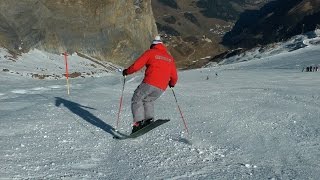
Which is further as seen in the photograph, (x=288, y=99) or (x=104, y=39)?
(x=104, y=39)

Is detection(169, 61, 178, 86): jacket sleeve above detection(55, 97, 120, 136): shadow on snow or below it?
above

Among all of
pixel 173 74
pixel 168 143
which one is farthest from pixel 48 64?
pixel 168 143

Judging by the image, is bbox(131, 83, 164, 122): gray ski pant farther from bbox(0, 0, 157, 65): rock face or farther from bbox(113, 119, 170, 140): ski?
bbox(0, 0, 157, 65): rock face

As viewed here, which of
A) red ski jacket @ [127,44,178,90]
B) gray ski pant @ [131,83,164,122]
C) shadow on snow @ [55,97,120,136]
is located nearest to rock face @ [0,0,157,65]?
shadow on snow @ [55,97,120,136]

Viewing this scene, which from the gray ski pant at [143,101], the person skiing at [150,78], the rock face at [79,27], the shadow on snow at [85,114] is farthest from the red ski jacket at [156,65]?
the rock face at [79,27]

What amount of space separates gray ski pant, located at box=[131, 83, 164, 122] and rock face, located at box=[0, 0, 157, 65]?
156 feet

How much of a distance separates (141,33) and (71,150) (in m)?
90.6

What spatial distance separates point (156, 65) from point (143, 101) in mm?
860

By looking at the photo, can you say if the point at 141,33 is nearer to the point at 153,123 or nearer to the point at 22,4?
the point at 22,4

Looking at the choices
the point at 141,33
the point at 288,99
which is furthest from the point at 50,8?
the point at 288,99

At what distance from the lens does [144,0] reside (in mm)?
106250

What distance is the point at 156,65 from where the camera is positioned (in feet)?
33.6

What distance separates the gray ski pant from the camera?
34.2 ft

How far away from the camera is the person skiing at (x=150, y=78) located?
Result: 1017 centimetres
